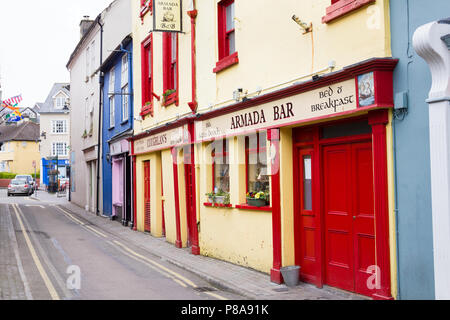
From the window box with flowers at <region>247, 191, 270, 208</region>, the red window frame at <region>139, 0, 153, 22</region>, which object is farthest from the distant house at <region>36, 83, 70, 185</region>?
the window box with flowers at <region>247, 191, 270, 208</region>

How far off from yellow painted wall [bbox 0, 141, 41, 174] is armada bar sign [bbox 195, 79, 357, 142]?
234 ft

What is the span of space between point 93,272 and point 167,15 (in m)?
7.14

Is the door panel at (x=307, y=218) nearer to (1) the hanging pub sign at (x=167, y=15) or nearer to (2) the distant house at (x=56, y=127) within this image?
(1) the hanging pub sign at (x=167, y=15)

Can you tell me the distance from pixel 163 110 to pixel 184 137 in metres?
2.50

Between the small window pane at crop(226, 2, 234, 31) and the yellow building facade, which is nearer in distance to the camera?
the yellow building facade

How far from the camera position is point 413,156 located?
6.41 meters

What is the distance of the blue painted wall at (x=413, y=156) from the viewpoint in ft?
20.3

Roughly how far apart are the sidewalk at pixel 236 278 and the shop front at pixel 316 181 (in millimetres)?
205

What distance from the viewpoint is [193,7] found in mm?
12930

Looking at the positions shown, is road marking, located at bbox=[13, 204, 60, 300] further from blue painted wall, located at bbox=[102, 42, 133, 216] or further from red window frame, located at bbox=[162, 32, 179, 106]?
blue painted wall, located at bbox=[102, 42, 133, 216]

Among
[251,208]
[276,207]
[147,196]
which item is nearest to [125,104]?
[147,196]

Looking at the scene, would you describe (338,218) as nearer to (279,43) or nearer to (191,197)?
(279,43)

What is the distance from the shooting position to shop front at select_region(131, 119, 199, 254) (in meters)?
13.8

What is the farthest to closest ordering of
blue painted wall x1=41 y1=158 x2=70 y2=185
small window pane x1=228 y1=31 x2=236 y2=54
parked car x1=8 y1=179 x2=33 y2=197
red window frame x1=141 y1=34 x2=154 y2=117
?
blue painted wall x1=41 y1=158 x2=70 y2=185, parked car x1=8 y1=179 x2=33 y2=197, red window frame x1=141 y1=34 x2=154 y2=117, small window pane x1=228 y1=31 x2=236 y2=54
